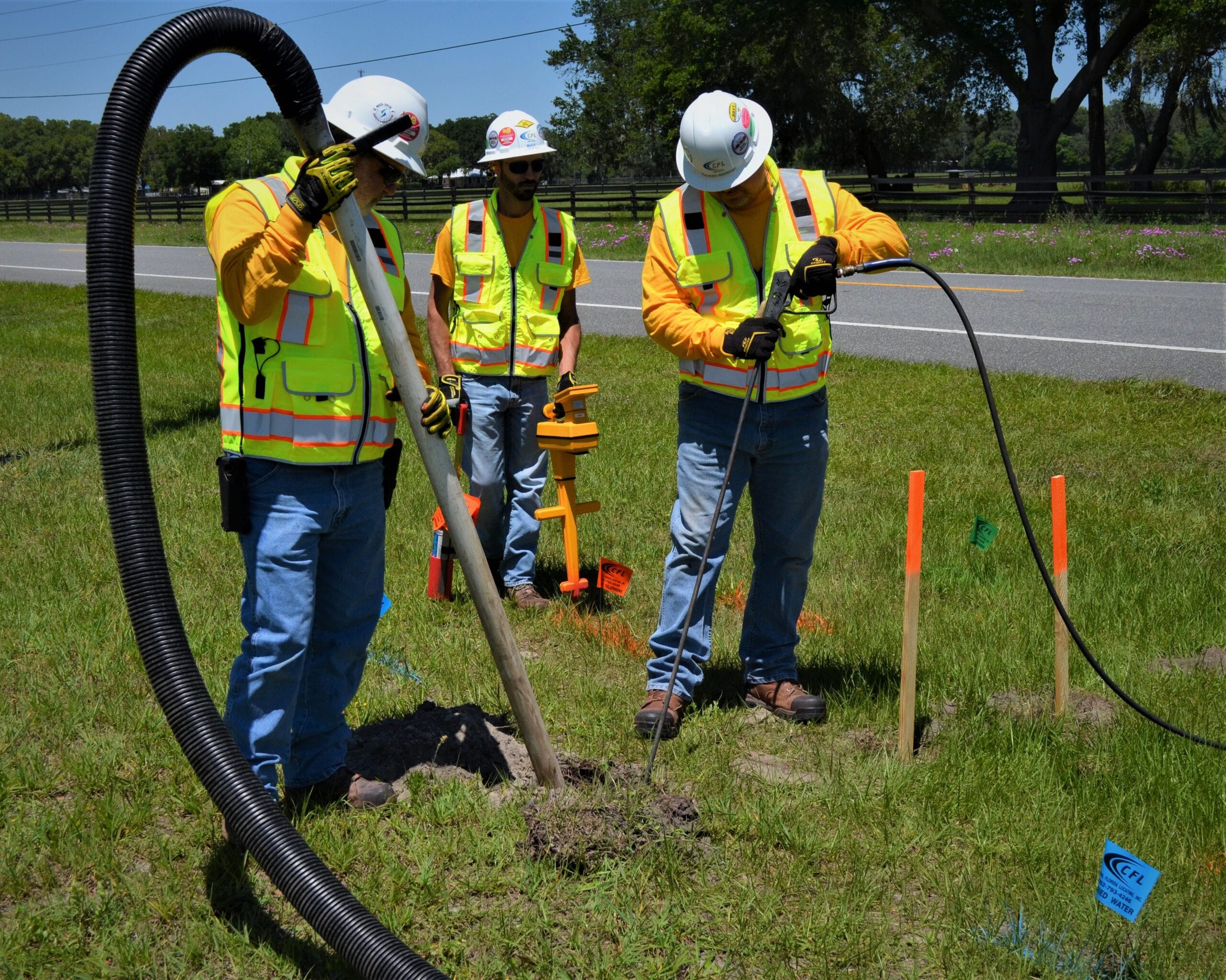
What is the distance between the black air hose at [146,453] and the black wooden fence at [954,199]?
17473mm

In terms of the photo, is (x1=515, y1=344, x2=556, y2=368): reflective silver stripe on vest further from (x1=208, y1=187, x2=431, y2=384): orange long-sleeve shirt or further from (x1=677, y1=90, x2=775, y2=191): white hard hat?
(x1=208, y1=187, x2=431, y2=384): orange long-sleeve shirt

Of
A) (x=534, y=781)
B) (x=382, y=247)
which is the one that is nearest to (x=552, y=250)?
(x=382, y=247)

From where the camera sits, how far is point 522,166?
216 inches

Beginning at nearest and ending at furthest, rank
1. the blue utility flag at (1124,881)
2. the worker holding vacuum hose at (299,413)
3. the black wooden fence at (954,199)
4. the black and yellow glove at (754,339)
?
the blue utility flag at (1124,881) < the worker holding vacuum hose at (299,413) < the black and yellow glove at (754,339) < the black wooden fence at (954,199)

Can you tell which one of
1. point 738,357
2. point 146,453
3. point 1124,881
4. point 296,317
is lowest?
point 1124,881

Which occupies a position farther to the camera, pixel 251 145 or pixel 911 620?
pixel 251 145

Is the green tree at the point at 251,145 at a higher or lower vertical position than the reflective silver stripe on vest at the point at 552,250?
higher

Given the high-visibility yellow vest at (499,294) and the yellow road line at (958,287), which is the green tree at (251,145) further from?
the high-visibility yellow vest at (499,294)

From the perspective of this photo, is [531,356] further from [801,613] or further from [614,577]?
[801,613]

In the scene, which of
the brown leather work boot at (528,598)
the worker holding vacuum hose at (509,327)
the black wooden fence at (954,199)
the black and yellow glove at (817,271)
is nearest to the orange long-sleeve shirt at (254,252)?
the black and yellow glove at (817,271)

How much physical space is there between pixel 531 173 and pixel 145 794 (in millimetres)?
3311

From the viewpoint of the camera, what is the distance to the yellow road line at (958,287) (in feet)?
52.3

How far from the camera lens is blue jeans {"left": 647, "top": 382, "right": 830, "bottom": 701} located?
4250 mm

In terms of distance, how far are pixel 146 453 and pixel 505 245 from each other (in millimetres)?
3056
